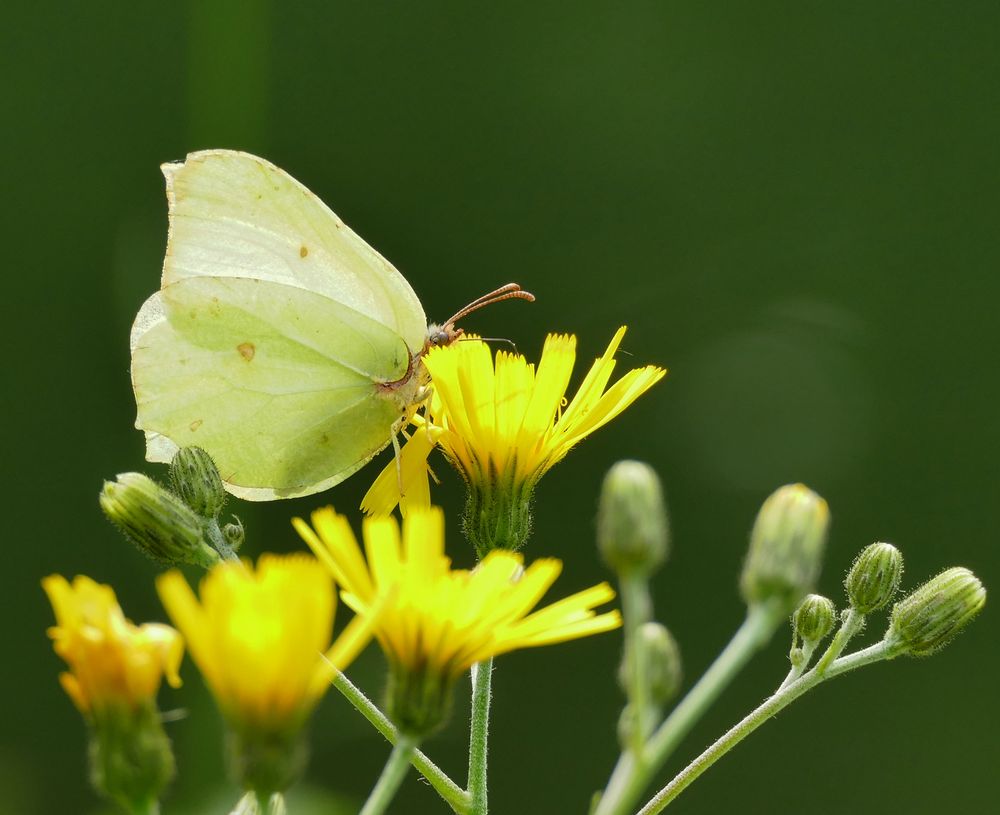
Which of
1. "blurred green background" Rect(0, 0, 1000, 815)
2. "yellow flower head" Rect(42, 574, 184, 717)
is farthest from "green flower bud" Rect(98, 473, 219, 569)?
"blurred green background" Rect(0, 0, 1000, 815)

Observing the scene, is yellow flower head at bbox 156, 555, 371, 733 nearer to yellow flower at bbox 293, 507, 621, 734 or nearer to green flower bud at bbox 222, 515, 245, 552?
yellow flower at bbox 293, 507, 621, 734

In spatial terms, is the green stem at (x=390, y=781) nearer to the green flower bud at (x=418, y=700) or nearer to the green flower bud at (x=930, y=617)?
the green flower bud at (x=418, y=700)

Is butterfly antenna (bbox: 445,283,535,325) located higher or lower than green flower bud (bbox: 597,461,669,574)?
higher

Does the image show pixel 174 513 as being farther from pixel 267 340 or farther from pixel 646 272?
pixel 646 272

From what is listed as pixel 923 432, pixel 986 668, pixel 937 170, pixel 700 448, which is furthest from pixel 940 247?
pixel 986 668

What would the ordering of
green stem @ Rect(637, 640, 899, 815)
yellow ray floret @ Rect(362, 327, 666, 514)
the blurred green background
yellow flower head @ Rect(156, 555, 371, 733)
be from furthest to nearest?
1. the blurred green background
2. yellow ray floret @ Rect(362, 327, 666, 514)
3. green stem @ Rect(637, 640, 899, 815)
4. yellow flower head @ Rect(156, 555, 371, 733)

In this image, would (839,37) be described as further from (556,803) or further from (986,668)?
(556,803)
